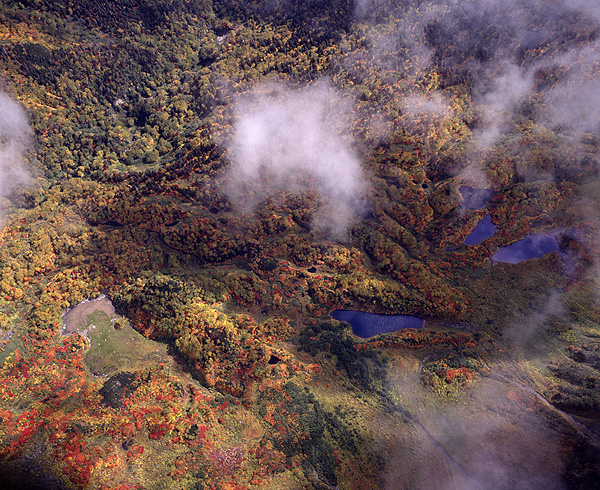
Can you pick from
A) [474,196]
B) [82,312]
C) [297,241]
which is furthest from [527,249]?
[82,312]

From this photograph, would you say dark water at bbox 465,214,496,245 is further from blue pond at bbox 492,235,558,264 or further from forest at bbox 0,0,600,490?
blue pond at bbox 492,235,558,264

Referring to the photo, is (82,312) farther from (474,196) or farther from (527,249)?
(527,249)

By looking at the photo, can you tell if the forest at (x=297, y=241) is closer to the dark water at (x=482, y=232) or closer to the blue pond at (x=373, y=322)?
the dark water at (x=482, y=232)

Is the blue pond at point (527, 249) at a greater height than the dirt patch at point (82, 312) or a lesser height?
greater

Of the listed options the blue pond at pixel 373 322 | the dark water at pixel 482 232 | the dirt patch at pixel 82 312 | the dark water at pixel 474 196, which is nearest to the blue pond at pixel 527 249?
the dark water at pixel 482 232

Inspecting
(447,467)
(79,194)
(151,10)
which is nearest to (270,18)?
(151,10)

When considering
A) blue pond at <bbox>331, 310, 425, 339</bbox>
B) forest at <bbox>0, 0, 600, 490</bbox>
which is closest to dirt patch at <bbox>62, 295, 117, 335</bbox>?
forest at <bbox>0, 0, 600, 490</bbox>

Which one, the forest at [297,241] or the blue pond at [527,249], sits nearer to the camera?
the forest at [297,241]
